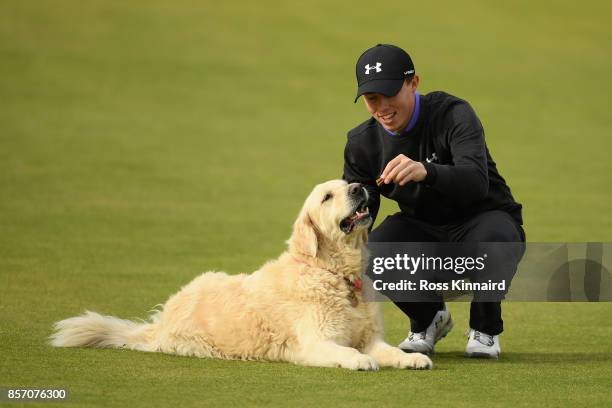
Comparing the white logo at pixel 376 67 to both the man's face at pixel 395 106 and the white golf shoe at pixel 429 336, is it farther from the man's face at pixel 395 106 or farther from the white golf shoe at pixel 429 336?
the white golf shoe at pixel 429 336

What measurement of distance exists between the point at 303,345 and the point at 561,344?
1.96 meters

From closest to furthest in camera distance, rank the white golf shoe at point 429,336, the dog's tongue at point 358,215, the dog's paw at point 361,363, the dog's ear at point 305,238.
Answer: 1. the dog's paw at point 361,363
2. the dog's ear at point 305,238
3. the dog's tongue at point 358,215
4. the white golf shoe at point 429,336

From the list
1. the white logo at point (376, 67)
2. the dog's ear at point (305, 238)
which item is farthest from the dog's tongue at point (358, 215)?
the white logo at point (376, 67)

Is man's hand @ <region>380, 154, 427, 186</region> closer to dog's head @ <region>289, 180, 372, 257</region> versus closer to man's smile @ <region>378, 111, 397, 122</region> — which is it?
dog's head @ <region>289, 180, 372, 257</region>

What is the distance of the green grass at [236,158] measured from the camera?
19.7ft

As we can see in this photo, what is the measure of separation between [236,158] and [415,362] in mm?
11881

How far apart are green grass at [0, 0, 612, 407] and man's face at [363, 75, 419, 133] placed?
57.5 inches

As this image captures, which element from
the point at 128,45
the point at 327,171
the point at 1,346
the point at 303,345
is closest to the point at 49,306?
the point at 1,346

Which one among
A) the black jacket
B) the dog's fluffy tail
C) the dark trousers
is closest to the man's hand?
the black jacket

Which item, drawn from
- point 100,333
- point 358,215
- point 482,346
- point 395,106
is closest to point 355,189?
point 358,215

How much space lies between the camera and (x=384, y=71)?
6621mm

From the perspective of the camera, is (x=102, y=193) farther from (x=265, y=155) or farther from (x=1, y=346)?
(x=1, y=346)

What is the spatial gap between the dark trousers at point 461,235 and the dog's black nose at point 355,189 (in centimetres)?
48

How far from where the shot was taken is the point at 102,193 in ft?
47.8
